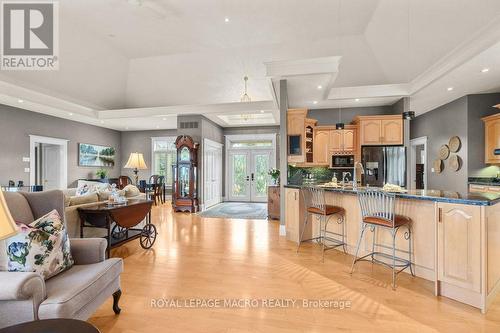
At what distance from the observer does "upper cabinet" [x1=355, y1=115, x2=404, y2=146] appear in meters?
5.39

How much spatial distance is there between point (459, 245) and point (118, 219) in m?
3.75

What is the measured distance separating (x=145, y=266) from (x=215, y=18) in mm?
4033

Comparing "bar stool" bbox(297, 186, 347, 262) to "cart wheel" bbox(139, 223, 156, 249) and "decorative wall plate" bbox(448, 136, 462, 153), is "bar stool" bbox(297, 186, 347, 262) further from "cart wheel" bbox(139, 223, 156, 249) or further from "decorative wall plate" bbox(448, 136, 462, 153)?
"decorative wall plate" bbox(448, 136, 462, 153)

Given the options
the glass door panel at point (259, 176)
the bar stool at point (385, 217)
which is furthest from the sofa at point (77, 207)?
the glass door panel at point (259, 176)

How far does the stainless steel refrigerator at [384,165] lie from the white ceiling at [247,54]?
1.13 meters

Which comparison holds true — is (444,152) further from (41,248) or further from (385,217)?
(41,248)

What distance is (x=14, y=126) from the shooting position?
19.1 feet

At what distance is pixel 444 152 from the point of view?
5590 mm

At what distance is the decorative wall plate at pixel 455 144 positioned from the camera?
203 inches

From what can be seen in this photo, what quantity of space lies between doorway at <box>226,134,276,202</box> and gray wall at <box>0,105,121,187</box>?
15.1 feet

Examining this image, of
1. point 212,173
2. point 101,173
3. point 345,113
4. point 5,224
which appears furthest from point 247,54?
point 101,173

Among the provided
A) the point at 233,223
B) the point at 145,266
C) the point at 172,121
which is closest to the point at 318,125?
the point at 233,223

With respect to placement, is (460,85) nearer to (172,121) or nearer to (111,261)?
(111,261)

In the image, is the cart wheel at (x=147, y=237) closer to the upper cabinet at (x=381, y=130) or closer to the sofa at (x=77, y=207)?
the sofa at (x=77, y=207)
